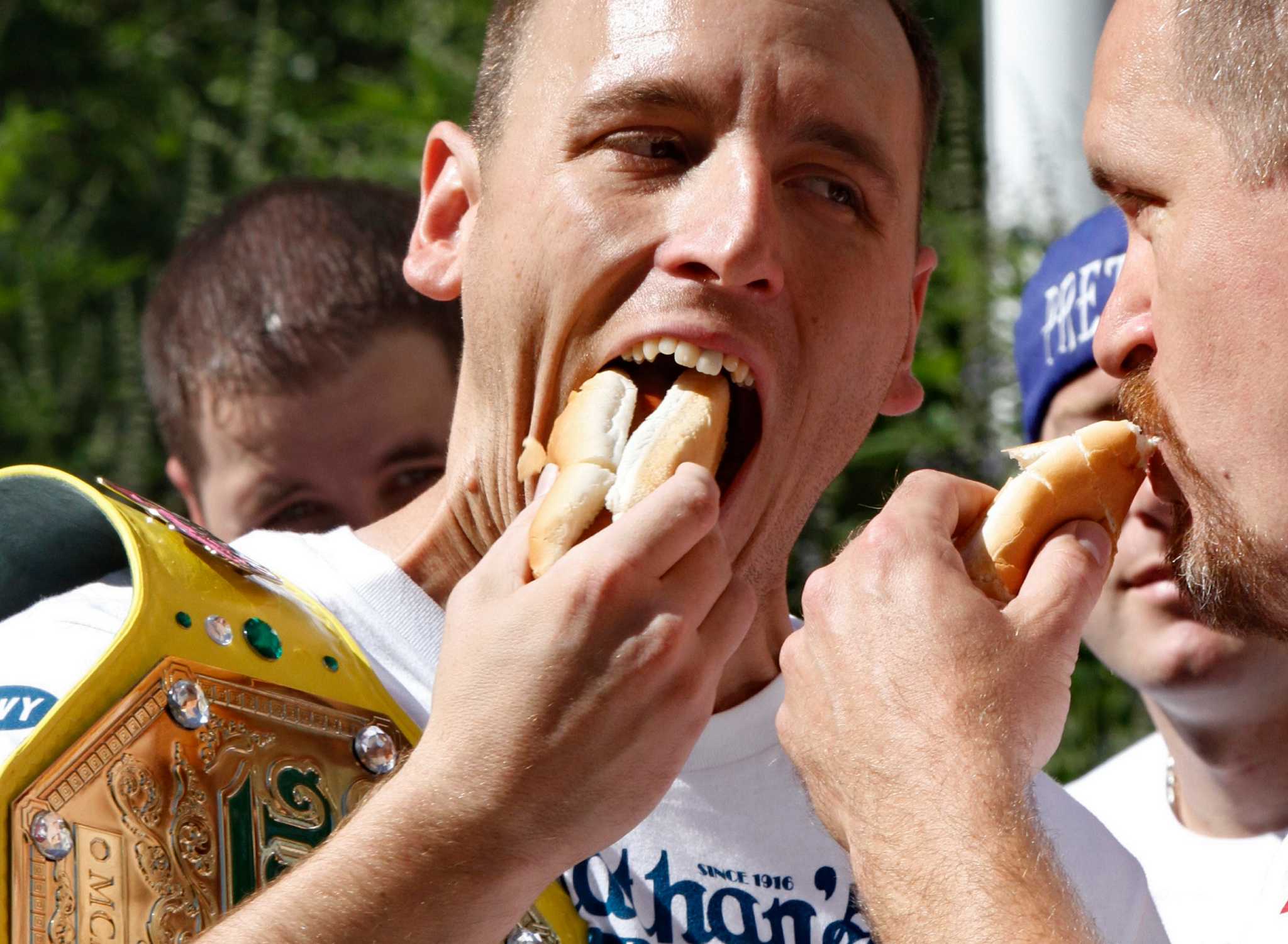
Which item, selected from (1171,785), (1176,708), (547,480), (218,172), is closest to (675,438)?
(547,480)

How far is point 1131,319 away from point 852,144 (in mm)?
547

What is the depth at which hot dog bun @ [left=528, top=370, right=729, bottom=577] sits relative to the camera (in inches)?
82.4

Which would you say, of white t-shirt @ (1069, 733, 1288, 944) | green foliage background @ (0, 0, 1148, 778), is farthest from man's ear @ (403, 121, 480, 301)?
green foliage background @ (0, 0, 1148, 778)

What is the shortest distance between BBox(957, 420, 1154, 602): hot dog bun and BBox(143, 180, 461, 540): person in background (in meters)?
1.48

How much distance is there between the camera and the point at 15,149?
667cm

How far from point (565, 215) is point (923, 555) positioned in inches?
27.9

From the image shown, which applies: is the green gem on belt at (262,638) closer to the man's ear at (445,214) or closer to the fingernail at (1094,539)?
the man's ear at (445,214)

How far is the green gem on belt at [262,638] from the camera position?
6.73 ft

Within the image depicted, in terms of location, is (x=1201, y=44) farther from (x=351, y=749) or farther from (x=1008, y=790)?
(x=351, y=749)

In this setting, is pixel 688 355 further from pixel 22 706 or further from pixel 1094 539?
pixel 22 706

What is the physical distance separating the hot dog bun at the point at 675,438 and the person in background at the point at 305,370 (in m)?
1.26

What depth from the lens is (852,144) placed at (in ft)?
8.16

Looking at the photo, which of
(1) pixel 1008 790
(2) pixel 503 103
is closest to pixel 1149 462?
(1) pixel 1008 790

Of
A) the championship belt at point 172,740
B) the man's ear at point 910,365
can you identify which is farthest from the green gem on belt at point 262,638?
the man's ear at point 910,365
